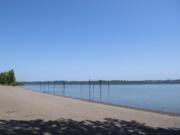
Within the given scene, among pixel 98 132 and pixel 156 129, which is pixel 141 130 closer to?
pixel 156 129

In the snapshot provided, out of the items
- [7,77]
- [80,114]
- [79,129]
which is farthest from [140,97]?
[7,77]

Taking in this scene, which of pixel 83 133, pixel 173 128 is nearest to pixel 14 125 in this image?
pixel 83 133

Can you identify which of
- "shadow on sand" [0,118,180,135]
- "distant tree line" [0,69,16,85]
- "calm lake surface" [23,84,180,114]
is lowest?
"calm lake surface" [23,84,180,114]

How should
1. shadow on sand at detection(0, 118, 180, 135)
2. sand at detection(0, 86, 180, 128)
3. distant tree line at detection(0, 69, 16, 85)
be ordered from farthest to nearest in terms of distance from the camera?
distant tree line at detection(0, 69, 16, 85) < sand at detection(0, 86, 180, 128) < shadow on sand at detection(0, 118, 180, 135)

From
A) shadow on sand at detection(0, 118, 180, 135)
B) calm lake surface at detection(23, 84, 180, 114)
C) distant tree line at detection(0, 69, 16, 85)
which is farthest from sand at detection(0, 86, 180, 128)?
distant tree line at detection(0, 69, 16, 85)

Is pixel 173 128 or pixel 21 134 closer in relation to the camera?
pixel 21 134

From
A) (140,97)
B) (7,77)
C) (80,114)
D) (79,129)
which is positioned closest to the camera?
(79,129)

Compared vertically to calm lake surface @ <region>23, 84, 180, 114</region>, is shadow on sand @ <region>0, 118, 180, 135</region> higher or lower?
higher

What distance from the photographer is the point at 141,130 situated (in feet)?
34.4

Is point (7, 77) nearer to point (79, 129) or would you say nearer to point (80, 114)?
point (80, 114)

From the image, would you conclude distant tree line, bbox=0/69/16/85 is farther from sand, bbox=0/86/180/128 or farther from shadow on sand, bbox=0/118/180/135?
shadow on sand, bbox=0/118/180/135

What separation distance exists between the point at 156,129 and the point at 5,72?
329 feet

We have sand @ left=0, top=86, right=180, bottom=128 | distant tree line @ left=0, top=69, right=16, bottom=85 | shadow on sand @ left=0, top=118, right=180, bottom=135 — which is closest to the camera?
shadow on sand @ left=0, top=118, right=180, bottom=135

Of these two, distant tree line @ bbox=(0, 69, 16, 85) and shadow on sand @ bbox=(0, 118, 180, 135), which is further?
distant tree line @ bbox=(0, 69, 16, 85)
